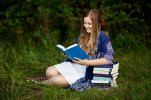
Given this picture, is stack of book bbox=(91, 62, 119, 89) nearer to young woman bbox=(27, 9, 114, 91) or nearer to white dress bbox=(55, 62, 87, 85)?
young woman bbox=(27, 9, 114, 91)

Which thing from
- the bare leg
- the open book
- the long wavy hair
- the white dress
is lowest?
the bare leg

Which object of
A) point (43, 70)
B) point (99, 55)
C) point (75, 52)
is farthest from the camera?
point (43, 70)

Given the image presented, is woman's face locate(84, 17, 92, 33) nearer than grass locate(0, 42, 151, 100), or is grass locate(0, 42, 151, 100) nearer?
grass locate(0, 42, 151, 100)

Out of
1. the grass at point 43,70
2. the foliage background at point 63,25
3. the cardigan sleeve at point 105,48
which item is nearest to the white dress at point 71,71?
the grass at point 43,70

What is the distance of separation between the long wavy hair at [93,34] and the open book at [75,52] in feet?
0.71

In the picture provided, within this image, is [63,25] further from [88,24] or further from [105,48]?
[105,48]

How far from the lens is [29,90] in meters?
6.29

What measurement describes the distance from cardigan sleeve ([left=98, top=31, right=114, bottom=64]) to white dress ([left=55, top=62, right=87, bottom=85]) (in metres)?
0.32

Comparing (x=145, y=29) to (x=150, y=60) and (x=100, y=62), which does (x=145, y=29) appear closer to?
(x=150, y=60)

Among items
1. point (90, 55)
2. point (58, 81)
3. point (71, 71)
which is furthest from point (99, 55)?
point (58, 81)

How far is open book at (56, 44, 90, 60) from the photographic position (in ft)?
20.1

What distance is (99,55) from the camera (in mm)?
6504

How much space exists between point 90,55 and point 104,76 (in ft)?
1.11

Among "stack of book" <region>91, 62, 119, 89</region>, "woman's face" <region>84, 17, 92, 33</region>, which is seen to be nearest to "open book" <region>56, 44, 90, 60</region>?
"stack of book" <region>91, 62, 119, 89</region>
